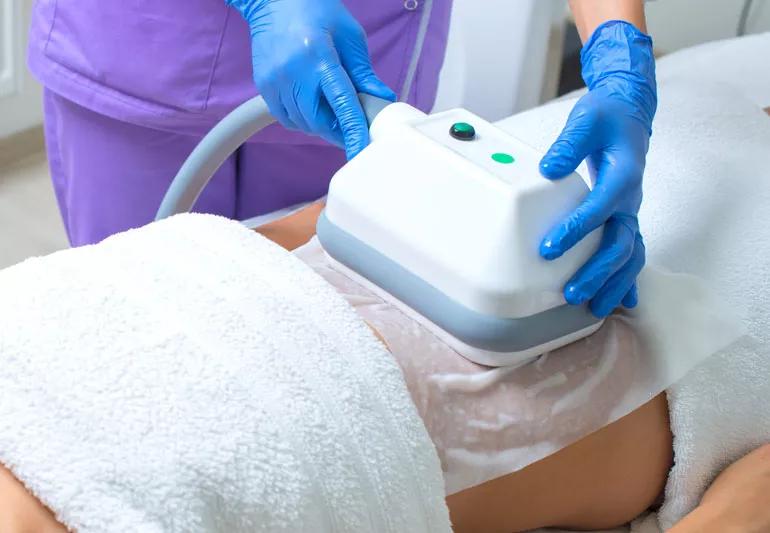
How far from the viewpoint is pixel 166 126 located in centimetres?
132

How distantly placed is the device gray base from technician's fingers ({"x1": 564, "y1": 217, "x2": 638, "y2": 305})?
1.1 inches

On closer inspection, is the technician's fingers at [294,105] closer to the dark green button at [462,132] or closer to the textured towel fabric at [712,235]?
the dark green button at [462,132]

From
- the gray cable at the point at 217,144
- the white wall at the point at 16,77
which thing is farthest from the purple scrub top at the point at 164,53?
the white wall at the point at 16,77

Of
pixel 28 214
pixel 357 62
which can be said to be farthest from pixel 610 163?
pixel 28 214

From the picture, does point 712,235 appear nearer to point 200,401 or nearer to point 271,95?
point 271,95

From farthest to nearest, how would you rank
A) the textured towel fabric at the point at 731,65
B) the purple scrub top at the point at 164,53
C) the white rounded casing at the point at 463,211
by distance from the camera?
the textured towel fabric at the point at 731,65
the purple scrub top at the point at 164,53
the white rounded casing at the point at 463,211

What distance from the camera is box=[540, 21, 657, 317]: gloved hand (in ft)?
2.93

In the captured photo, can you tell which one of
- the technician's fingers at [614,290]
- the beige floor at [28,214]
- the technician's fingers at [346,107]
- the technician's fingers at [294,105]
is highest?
the technician's fingers at [346,107]

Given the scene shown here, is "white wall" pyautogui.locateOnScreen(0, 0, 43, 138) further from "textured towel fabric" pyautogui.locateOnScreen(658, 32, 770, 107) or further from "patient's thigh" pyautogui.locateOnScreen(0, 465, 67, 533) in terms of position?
"patient's thigh" pyautogui.locateOnScreen(0, 465, 67, 533)

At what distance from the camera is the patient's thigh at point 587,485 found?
3.09ft

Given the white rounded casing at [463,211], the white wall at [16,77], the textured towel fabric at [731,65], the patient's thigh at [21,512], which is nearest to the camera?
the patient's thigh at [21,512]

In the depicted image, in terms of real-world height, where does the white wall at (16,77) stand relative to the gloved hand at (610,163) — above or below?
below

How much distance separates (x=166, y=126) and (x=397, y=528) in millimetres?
723

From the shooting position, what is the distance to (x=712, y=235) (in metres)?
1.15
